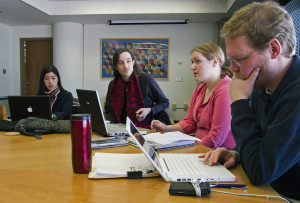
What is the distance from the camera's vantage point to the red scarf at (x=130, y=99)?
2.41 m

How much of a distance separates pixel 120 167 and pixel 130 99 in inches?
60.8

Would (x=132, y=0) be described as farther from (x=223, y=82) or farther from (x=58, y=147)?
(x=58, y=147)

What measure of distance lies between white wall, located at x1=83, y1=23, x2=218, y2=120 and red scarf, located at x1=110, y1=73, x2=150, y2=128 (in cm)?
312

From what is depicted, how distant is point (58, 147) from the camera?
128 centimetres

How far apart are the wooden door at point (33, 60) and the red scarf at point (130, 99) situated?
3.99 metres

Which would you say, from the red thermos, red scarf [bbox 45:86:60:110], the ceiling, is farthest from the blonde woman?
the ceiling

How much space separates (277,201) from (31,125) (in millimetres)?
1422

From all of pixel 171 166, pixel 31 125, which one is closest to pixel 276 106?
pixel 171 166

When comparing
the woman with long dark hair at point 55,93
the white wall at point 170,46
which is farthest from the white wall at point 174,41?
the woman with long dark hair at point 55,93

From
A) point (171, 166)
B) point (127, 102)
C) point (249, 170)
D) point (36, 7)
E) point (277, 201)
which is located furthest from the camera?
point (36, 7)

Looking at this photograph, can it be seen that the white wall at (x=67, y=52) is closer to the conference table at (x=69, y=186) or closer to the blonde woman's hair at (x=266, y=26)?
the conference table at (x=69, y=186)

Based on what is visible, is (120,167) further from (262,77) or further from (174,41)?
(174,41)

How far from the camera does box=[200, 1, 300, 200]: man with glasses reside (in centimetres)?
76

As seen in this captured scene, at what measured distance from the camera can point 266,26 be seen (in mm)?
851
